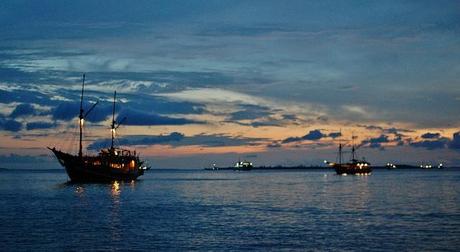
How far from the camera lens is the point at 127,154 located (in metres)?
166

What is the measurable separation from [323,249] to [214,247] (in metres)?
7.30

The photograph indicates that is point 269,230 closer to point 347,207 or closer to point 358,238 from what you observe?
point 358,238

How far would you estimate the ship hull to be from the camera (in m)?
139

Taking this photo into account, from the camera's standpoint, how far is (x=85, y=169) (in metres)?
142

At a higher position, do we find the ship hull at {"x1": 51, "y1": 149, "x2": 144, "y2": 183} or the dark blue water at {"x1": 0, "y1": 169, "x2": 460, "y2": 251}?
the ship hull at {"x1": 51, "y1": 149, "x2": 144, "y2": 183}

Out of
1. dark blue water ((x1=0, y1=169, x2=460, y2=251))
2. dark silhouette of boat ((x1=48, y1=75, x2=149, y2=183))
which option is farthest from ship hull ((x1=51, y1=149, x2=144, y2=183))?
dark blue water ((x1=0, y1=169, x2=460, y2=251))

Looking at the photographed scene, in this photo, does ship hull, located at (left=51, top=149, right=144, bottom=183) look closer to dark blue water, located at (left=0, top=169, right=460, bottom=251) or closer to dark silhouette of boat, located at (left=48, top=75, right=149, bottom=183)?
dark silhouette of boat, located at (left=48, top=75, right=149, bottom=183)

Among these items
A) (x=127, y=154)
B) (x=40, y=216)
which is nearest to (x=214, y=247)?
(x=40, y=216)

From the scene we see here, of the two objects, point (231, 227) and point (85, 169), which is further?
point (85, 169)

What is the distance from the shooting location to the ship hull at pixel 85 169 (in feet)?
455

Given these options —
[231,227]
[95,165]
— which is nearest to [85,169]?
[95,165]

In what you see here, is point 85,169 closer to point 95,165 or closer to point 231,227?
point 95,165

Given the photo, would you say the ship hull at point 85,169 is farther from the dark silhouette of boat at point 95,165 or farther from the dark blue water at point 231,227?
the dark blue water at point 231,227

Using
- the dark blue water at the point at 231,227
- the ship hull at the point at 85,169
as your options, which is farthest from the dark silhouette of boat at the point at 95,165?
the dark blue water at the point at 231,227
